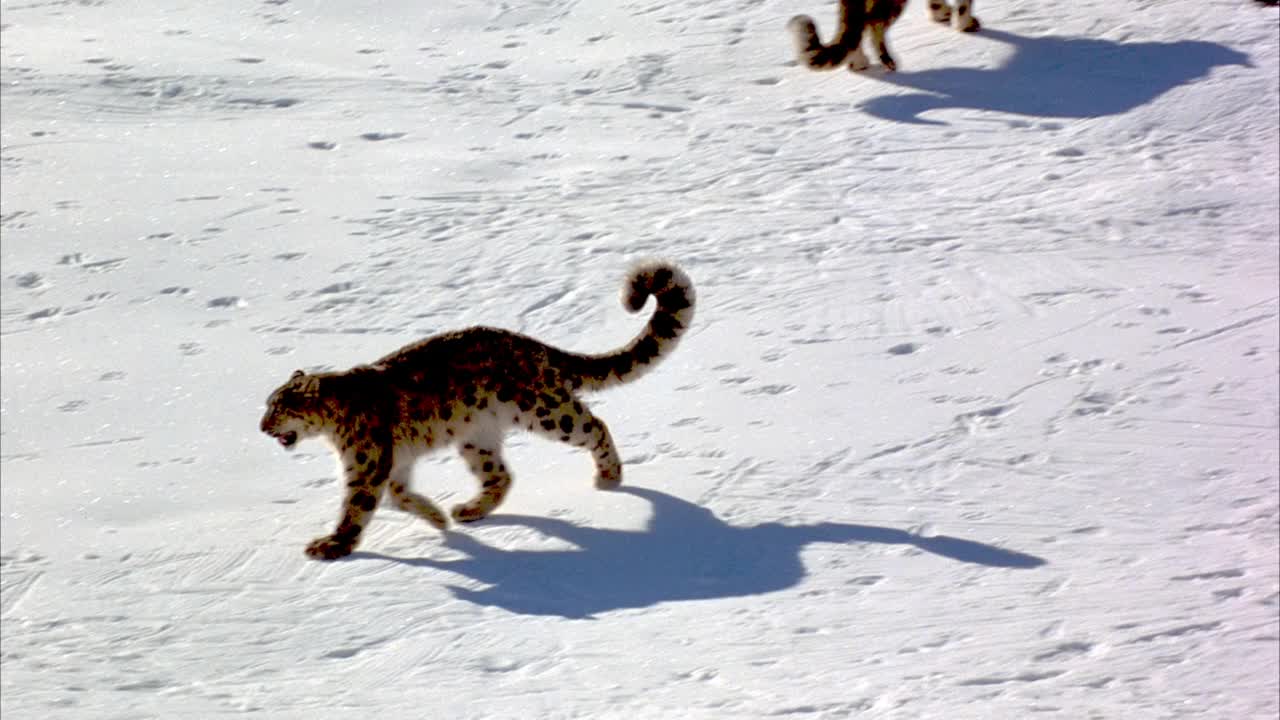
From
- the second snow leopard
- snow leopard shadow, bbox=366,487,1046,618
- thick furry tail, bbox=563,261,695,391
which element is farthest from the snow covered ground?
thick furry tail, bbox=563,261,695,391

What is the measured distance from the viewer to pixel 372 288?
11.2 meters

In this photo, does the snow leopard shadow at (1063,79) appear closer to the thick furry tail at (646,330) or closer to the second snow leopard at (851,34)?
the second snow leopard at (851,34)

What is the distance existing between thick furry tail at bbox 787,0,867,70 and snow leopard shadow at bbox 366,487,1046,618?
5525 mm

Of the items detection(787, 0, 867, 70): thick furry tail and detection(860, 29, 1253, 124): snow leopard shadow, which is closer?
detection(860, 29, 1253, 124): snow leopard shadow

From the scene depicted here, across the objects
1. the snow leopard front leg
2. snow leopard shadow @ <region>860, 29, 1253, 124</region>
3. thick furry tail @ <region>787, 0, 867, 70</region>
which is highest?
thick furry tail @ <region>787, 0, 867, 70</region>

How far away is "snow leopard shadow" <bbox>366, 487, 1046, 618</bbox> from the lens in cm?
768

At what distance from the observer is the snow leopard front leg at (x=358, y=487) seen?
8.00m

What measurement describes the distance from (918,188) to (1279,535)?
14.6 ft

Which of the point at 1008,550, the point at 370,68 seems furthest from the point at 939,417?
the point at 370,68

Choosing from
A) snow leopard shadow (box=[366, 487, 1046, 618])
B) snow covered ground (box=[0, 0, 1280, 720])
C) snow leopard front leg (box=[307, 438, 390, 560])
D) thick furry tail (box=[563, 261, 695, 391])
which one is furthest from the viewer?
thick furry tail (box=[563, 261, 695, 391])

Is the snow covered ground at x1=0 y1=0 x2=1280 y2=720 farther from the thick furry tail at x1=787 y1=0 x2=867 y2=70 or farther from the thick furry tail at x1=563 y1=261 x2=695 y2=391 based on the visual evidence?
the thick furry tail at x1=563 y1=261 x2=695 y2=391

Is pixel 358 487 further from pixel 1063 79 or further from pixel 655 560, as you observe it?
pixel 1063 79

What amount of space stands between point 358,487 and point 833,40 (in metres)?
6.32

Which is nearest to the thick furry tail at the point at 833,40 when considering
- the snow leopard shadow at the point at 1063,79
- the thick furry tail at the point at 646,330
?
the snow leopard shadow at the point at 1063,79
